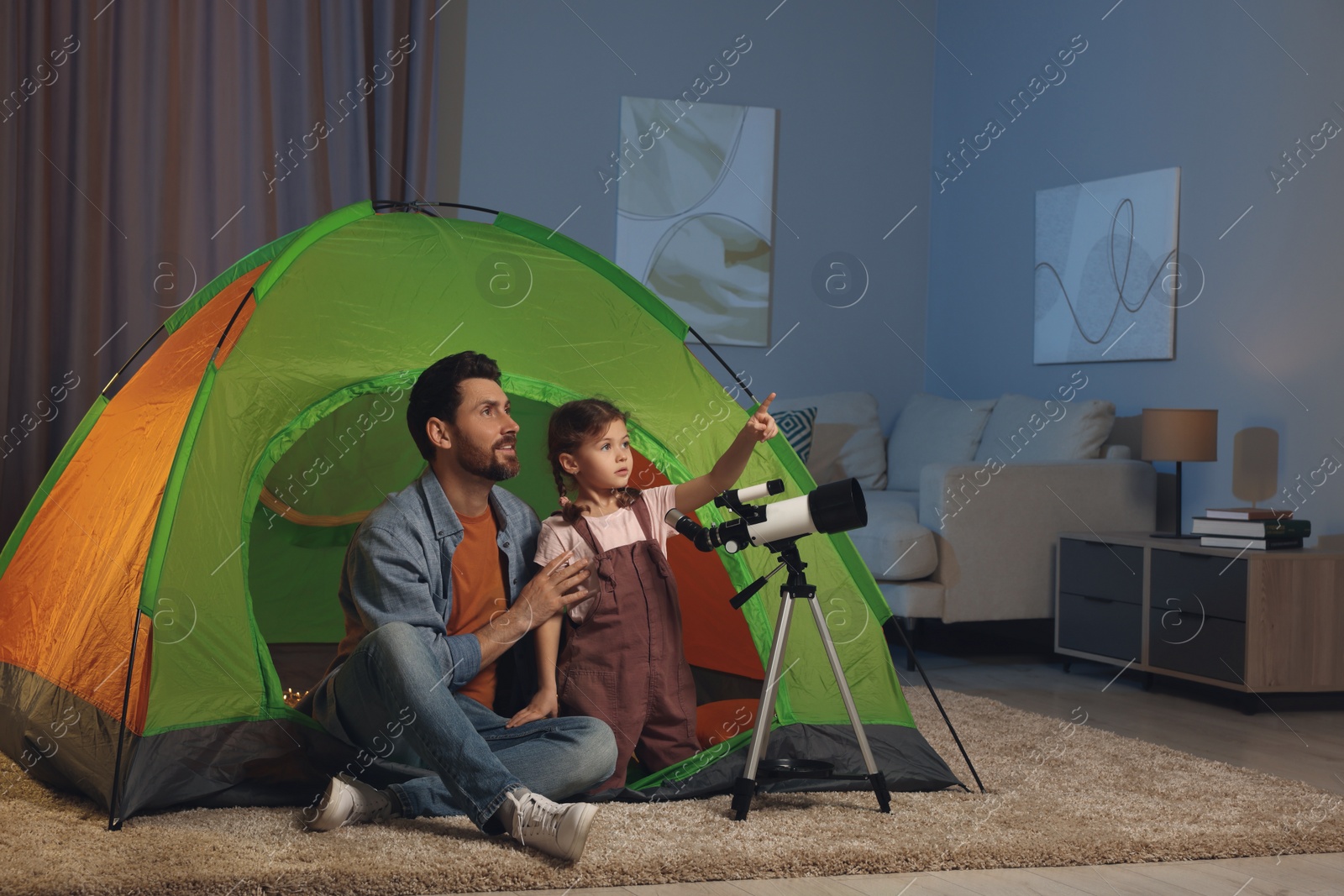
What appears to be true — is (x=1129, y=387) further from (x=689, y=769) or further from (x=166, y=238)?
(x=166, y=238)

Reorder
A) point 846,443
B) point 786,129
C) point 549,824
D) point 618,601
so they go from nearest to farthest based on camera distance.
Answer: point 549,824 → point 618,601 → point 846,443 → point 786,129

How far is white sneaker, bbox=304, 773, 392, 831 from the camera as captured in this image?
1.71 m

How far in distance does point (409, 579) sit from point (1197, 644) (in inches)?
78.1

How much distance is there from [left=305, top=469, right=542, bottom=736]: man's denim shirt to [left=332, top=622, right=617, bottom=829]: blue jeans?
42 millimetres

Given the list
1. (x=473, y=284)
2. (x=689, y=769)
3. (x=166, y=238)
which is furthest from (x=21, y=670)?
(x=166, y=238)

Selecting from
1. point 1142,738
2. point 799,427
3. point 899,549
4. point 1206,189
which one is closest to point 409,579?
point 1142,738

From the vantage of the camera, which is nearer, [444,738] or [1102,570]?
[444,738]

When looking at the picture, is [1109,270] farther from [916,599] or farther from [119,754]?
[119,754]

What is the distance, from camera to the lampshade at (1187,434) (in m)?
3.27

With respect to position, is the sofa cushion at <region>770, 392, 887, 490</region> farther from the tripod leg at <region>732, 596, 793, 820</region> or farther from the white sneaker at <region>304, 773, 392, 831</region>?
the white sneaker at <region>304, 773, 392, 831</region>

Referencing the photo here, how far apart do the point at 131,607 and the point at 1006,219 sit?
11.1 ft

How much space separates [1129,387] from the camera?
3811 millimetres

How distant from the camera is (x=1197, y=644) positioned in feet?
9.77

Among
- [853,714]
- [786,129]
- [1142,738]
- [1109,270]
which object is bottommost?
[1142,738]
